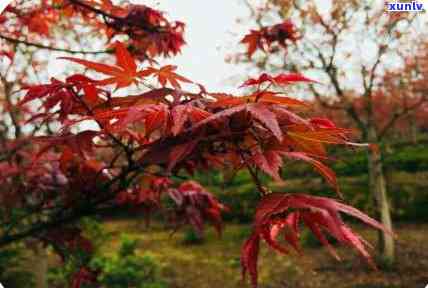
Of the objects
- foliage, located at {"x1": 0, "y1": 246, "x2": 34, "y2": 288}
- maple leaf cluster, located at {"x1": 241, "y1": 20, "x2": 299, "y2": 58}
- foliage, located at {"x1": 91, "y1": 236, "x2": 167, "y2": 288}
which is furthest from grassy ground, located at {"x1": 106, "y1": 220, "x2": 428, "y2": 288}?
maple leaf cluster, located at {"x1": 241, "y1": 20, "x2": 299, "y2": 58}

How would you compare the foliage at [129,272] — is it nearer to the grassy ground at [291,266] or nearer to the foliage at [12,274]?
the grassy ground at [291,266]

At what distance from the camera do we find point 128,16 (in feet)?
5.86

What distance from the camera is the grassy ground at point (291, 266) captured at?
4.46 m

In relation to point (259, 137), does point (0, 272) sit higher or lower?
lower

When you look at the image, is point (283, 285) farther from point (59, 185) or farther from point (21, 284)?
point (59, 185)

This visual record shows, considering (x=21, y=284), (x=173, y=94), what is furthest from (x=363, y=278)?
(x=173, y=94)

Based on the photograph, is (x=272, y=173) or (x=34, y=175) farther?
(x=34, y=175)

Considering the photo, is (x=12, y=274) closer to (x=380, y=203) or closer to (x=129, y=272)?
(x=129, y=272)

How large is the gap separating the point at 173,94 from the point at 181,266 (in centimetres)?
468

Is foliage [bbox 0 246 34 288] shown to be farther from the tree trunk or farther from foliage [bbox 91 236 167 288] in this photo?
the tree trunk

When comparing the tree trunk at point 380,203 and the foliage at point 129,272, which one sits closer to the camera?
the foliage at point 129,272

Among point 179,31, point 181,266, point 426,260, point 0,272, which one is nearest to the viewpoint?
point 179,31

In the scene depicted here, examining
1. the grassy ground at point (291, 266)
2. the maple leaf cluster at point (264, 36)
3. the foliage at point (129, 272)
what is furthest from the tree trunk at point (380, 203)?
the maple leaf cluster at point (264, 36)

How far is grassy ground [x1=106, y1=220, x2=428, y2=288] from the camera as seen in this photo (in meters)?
4.46
